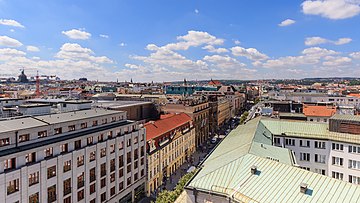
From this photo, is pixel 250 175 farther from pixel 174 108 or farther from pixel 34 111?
pixel 174 108

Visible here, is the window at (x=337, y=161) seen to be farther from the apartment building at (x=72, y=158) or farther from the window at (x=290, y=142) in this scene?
the apartment building at (x=72, y=158)

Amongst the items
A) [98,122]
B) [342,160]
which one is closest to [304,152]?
[342,160]

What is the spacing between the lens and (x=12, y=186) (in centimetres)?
3164

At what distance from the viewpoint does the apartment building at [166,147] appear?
6128 centimetres

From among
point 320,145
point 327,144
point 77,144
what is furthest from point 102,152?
point 327,144

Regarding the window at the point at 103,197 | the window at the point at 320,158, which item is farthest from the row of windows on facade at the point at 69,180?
the window at the point at 320,158

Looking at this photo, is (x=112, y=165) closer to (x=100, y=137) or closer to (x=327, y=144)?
(x=100, y=137)

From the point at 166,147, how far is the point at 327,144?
112 feet

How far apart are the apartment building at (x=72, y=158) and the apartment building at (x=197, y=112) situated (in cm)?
3731

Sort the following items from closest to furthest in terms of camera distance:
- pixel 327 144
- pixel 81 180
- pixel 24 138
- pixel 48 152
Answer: pixel 24 138, pixel 48 152, pixel 81 180, pixel 327 144

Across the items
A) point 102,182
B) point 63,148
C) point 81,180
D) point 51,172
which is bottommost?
point 102,182

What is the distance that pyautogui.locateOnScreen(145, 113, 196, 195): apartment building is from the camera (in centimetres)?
6128

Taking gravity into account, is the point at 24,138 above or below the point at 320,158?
above

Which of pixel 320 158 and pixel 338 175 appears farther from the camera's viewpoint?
pixel 320 158
